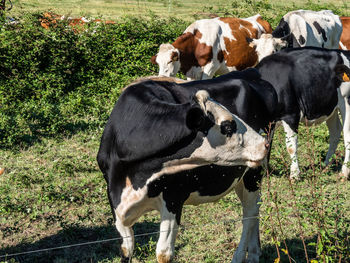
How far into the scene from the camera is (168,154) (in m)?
3.92

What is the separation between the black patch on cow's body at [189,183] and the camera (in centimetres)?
399

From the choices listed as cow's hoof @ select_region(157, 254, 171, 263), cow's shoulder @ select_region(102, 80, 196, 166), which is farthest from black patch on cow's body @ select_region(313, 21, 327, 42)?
cow's hoof @ select_region(157, 254, 171, 263)

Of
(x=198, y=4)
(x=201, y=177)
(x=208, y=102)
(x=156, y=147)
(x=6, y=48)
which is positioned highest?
(x=208, y=102)

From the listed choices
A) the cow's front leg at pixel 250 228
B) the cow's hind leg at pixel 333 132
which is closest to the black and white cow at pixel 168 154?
the cow's front leg at pixel 250 228

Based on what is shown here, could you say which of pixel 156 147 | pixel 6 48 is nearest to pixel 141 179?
pixel 156 147

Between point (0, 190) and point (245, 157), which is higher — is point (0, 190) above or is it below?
below

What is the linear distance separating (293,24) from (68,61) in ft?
16.5

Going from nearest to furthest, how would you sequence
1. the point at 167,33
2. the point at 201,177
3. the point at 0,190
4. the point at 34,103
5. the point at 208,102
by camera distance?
the point at 208,102, the point at 201,177, the point at 0,190, the point at 34,103, the point at 167,33

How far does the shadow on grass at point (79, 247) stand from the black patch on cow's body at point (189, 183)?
913mm

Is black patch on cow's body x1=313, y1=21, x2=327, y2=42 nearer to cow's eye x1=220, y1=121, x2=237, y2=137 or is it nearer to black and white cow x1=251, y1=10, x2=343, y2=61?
black and white cow x1=251, y1=10, x2=343, y2=61

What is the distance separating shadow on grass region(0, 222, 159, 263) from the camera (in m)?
5.03

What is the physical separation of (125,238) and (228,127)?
1321 mm

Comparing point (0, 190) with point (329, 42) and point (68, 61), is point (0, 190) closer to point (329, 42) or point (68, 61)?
point (68, 61)

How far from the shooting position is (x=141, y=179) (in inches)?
157
